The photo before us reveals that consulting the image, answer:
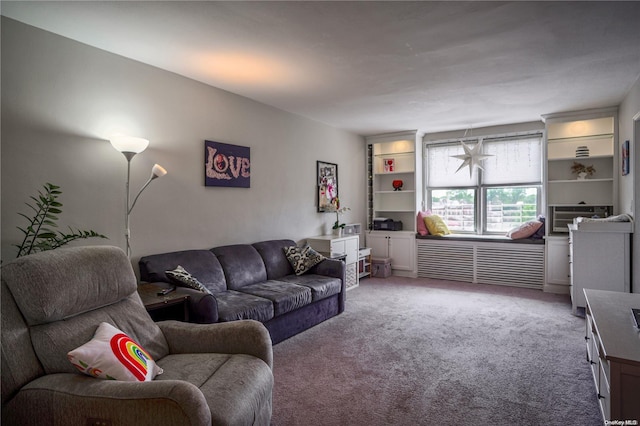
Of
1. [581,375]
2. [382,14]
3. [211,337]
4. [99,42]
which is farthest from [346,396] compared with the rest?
[99,42]

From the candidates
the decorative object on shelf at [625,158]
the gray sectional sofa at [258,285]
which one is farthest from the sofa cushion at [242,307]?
the decorative object on shelf at [625,158]

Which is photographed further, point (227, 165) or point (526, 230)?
A: point (526, 230)

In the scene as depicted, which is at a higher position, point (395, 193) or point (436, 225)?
point (395, 193)

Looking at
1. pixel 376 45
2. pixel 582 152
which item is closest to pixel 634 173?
pixel 582 152

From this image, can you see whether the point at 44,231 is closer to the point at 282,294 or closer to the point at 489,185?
the point at 282,294

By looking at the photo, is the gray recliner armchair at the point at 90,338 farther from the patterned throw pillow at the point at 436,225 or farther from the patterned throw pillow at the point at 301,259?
the patterned throw pillow at the point at 436,225

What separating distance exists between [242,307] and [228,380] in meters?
1.31

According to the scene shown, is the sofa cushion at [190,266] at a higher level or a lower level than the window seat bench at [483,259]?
higher

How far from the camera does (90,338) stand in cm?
174

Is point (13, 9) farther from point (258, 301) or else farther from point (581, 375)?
point (581, 375)

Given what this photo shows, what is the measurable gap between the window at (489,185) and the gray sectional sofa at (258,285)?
3.09 meters

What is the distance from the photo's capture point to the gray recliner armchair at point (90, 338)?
54.7 inches

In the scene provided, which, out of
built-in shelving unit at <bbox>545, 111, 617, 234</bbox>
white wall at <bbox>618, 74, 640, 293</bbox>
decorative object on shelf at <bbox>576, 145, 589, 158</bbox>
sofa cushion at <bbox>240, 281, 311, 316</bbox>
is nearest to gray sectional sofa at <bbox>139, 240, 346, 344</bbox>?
sofa cushion at <bbox>240, 281, 311, 316</bbox>

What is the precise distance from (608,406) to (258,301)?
2.39m
